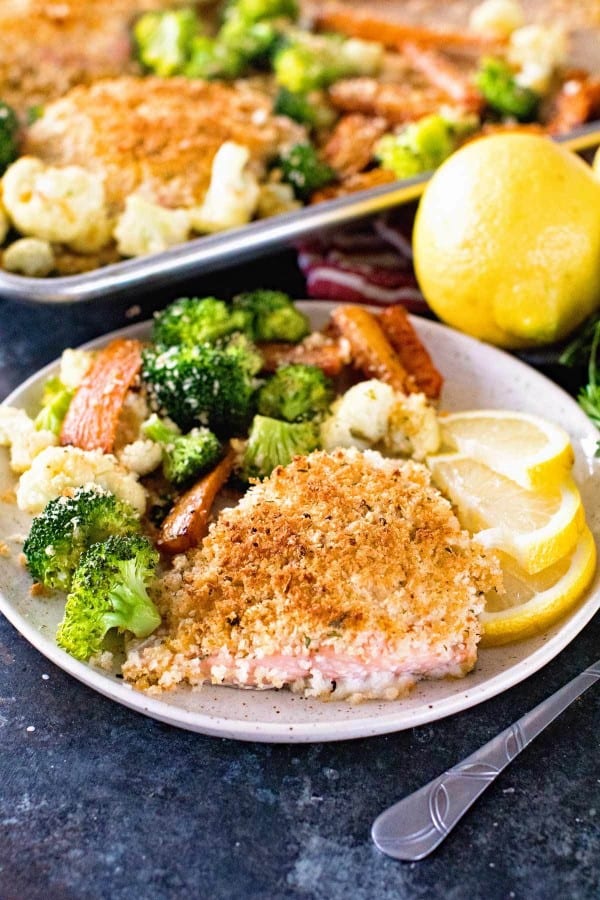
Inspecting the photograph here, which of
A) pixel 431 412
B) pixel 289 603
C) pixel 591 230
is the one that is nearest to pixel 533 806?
pixel 289 603

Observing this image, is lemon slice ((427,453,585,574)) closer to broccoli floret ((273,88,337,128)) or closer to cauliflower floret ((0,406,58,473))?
cauliflower floret ((0,406,58,473))

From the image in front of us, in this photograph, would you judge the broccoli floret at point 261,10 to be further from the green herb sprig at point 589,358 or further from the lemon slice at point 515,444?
the lemon slice at point 515,444

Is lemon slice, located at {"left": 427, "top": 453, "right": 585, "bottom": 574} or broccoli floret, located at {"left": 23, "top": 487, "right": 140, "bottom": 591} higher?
broccoli floret, located at {"left": 23, "top": 487, "right": 140, "bottom": 591}

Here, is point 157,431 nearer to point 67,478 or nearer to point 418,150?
point 67,478

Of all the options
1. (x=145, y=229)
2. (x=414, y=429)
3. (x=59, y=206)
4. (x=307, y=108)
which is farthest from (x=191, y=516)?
(x=307, y=108)

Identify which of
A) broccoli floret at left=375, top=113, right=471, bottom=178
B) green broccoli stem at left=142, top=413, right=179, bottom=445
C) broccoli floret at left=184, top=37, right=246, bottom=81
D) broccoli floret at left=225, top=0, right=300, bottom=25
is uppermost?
broccoli floret at left=225, top=0, right=300, bottom=25

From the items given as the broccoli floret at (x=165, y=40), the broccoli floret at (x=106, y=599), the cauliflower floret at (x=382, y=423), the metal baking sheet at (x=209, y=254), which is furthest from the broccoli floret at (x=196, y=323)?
the broccoli floret at (x=165, y=40)

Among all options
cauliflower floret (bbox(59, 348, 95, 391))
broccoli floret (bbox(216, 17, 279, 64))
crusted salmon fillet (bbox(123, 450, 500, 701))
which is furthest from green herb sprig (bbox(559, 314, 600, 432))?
broccoli floret (bbox(216, 17, 279, 64))
